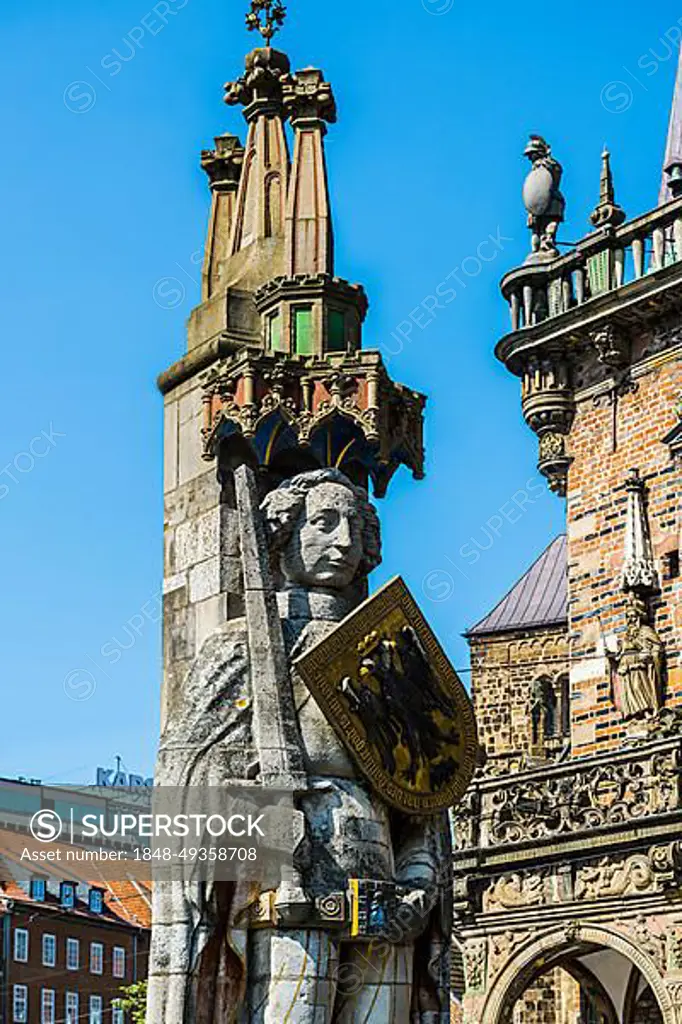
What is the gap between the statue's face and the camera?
9164 millimetres

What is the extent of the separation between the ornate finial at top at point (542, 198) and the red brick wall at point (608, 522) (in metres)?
2.24

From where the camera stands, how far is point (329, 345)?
391 inches

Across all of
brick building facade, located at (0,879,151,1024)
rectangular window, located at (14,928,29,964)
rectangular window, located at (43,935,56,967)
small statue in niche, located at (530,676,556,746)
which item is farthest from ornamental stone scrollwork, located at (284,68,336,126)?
rectangular window, located at (43,935,56,967)

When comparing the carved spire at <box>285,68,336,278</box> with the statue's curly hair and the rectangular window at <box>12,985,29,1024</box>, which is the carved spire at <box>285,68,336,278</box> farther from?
the rectangular window at <box>12,985,29,1024</box>

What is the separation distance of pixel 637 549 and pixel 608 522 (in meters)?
0.85

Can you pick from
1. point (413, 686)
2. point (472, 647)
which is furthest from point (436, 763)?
point (472, 647)

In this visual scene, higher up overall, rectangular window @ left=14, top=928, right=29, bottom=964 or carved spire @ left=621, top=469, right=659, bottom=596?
carved spire @ left=621, top=469, right=659, bottom=596

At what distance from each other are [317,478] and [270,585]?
549 millimetres

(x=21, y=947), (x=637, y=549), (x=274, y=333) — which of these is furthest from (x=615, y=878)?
(x=21, y=947)

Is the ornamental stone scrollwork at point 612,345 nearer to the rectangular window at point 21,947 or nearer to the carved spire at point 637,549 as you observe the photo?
the carved spire at point 637,549

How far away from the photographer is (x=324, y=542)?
9164 mm

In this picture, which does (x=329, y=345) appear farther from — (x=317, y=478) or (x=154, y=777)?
(x=154, y=777)

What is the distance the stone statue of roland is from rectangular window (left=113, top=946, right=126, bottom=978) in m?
47.2

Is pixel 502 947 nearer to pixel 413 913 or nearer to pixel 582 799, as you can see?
pixel 582 799
